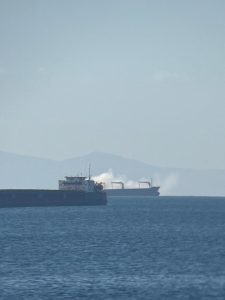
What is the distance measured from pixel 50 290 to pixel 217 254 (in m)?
29.5

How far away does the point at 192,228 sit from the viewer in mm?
136500

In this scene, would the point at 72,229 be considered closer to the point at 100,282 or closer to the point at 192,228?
the point at 192,228

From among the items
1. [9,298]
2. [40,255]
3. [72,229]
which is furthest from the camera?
[72,229]

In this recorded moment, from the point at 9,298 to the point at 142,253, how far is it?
3121 centimetres

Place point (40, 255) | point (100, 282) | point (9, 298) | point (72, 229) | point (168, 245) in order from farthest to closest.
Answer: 1. point (72, 229)
2. point (168, 245)
3. point (40, 255)
4. point (100, 282)
5. point (9, 298)

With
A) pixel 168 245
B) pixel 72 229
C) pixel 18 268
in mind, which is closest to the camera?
pixel 18 268

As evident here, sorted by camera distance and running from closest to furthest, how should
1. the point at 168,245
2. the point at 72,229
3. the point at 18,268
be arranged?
the point at 18,268 → the point at 168,245 → the point at 72,229

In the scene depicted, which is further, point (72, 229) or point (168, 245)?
point (72, 229)

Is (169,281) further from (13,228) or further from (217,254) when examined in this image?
(13,228)

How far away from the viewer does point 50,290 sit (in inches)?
2504

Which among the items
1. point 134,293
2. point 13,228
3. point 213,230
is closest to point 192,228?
point 213,230

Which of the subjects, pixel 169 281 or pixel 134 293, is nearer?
pixel 134 293

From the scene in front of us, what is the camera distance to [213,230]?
132 m

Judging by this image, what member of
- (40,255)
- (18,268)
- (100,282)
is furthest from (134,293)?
(40,255)
